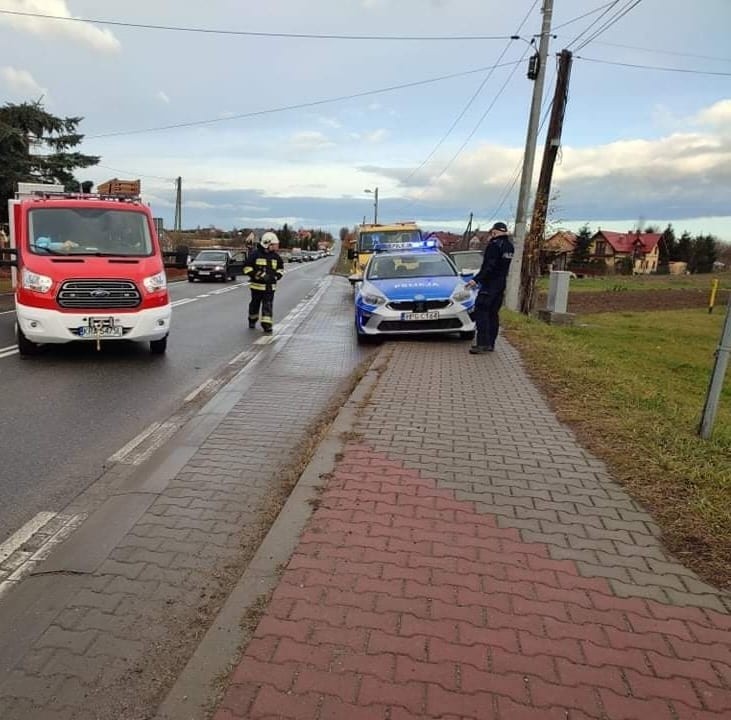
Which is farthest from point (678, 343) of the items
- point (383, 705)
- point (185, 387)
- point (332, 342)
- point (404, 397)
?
point (383, 705)

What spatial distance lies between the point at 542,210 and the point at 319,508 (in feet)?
50.2

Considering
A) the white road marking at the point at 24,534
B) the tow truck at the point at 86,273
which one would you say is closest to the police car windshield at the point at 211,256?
the tow truck at the point at 86,273

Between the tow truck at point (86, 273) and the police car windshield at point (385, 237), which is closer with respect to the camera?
the tow truck at point (86, 273)

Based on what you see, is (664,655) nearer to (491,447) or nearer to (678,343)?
(491,447)

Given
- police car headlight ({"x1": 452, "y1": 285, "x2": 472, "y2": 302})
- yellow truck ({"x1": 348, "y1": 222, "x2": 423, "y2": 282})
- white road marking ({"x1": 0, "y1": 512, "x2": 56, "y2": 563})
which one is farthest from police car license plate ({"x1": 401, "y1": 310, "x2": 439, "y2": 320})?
yellow truck ({"x1": 348, "y1": 222, "x2": 423, "y2": 282})

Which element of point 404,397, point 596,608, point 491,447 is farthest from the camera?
point 404,397

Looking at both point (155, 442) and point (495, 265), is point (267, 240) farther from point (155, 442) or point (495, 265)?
point (155, 442)

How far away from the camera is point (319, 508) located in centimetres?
374

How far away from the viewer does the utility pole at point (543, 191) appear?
16.2 m

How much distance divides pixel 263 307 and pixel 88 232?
3.81 meters

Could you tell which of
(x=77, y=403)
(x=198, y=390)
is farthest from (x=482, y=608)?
(x=198, y=390)

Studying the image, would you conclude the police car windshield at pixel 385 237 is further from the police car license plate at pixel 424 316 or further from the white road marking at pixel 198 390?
the white road marking at pixel 198 390

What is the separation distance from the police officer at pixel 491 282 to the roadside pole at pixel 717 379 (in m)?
4.18

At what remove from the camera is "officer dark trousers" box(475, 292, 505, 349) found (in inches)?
356
